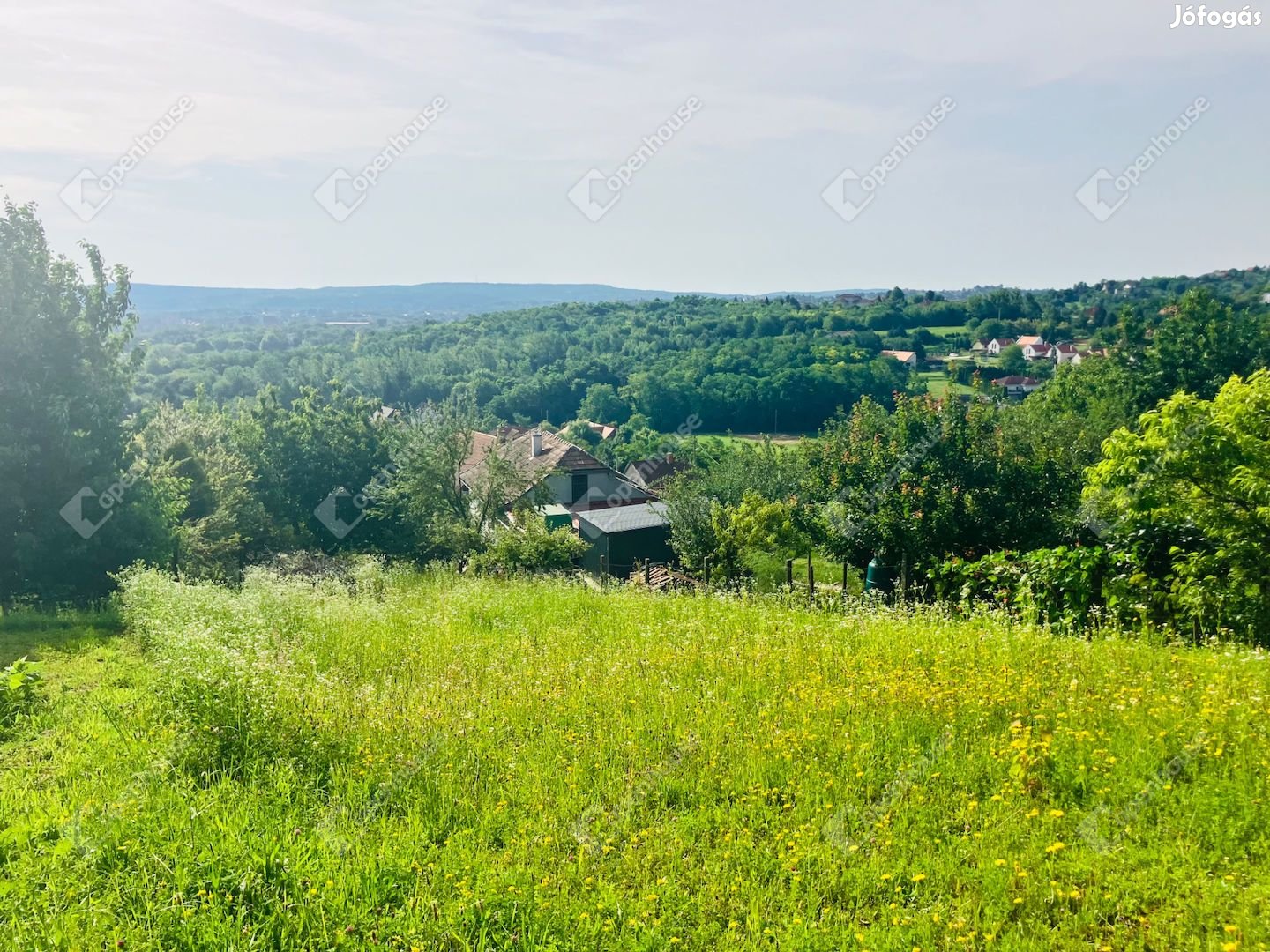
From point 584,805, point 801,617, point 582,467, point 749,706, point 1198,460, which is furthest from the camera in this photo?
point 582,467

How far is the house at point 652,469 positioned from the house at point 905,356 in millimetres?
45402

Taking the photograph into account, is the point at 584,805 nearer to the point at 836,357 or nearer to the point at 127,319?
the point at 127,319

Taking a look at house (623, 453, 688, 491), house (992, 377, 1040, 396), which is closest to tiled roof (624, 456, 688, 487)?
house (623, 453, 688, 491)

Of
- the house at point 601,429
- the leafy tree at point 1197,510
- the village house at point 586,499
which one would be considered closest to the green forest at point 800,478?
the leafy tree at point 1197,510

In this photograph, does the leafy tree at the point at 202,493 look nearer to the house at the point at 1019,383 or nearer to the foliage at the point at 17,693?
the foliage at the point at 17,693

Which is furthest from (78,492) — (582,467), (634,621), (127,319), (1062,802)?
(582,467)

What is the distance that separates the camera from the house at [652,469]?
2391 inches

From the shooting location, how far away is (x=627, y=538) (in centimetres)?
3816

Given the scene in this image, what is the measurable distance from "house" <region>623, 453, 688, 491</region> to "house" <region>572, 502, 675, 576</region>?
58.9 feet

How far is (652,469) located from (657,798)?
60182 mm

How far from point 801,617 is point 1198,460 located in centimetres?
450

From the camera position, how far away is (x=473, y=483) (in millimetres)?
30609

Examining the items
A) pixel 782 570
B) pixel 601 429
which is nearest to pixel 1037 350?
pixel 601 429

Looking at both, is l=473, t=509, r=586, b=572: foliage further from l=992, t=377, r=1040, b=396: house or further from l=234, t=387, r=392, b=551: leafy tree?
l=992, t=377, r=1040, b=396: house
